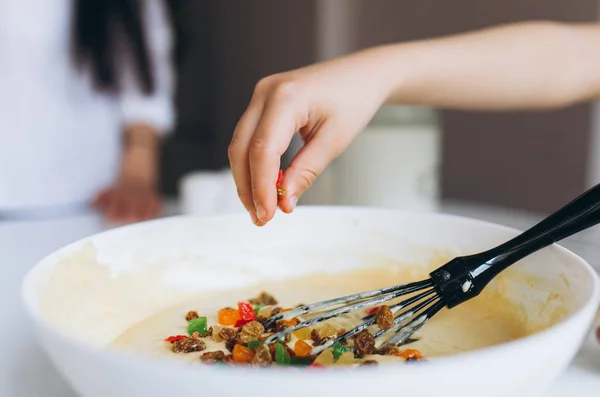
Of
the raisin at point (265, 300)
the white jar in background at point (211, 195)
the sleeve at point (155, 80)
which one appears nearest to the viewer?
the raisin at point (265, 300)

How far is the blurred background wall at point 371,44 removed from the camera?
4.80 ft

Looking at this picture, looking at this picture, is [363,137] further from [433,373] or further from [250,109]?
[433,373]

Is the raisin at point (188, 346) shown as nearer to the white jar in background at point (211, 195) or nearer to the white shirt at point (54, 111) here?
the white jar in background at point (211, 195)

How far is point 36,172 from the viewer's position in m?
1.61

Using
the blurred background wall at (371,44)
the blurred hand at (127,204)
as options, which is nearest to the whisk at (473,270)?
the blurred hand at (127,204)

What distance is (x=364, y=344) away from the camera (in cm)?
53

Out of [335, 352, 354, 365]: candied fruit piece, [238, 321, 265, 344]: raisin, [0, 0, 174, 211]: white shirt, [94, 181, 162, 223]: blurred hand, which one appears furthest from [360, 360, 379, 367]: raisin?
[0, 0, 174, 211]: white shirt

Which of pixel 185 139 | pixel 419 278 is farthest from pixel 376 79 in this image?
pixel 185 139

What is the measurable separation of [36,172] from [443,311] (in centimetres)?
135

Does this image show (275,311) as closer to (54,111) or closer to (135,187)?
(135,187)

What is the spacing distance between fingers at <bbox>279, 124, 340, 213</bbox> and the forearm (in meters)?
0.14

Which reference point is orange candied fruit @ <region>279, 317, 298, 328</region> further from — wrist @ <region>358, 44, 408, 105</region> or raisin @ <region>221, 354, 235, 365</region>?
wrist @ <region>358, 44, 408, 105</region>

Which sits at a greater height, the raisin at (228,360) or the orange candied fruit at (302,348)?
the raisin at (228,360)

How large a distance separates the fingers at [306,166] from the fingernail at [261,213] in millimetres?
26
